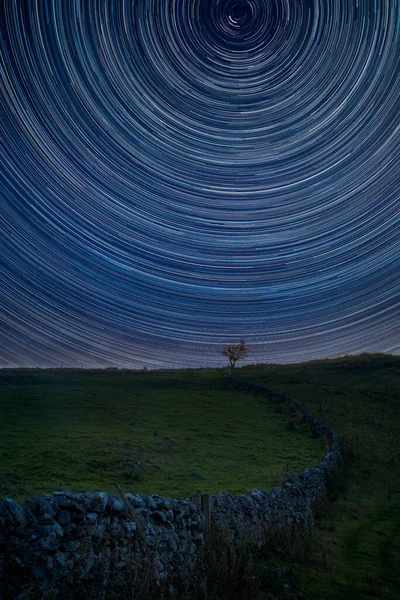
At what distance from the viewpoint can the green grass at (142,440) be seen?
18547 millimetres

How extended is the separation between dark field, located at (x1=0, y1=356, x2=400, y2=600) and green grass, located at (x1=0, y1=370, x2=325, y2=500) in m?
0.07

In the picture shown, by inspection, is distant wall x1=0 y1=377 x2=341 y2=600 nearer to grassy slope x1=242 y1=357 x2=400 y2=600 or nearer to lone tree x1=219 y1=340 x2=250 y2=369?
grassy slope x1=242 y1=357 x2=400 y2=600

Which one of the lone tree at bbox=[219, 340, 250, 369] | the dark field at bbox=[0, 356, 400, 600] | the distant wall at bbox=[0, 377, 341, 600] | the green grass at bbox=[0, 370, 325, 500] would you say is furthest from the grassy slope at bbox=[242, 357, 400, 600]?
the lone tree at bbox=[219, 340, 250, 369]

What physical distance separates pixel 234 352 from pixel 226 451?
66162mm

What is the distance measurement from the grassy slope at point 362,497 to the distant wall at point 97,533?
2415mm

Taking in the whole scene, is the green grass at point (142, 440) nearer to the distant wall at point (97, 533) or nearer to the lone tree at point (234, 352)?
the distant wall at point (97, 533)

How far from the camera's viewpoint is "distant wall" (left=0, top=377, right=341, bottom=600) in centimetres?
748

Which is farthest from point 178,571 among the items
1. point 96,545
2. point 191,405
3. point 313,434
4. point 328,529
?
point 191,405

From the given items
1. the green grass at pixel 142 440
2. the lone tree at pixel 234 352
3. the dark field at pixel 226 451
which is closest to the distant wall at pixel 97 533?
the dark field at pixel 226 451

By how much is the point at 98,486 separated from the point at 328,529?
7.29m

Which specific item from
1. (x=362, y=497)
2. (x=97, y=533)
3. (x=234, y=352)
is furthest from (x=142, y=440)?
(x=234, y=352)

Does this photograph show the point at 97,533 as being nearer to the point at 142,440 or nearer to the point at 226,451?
the point at 226,451

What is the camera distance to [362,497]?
843 inches

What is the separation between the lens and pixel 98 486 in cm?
1683
